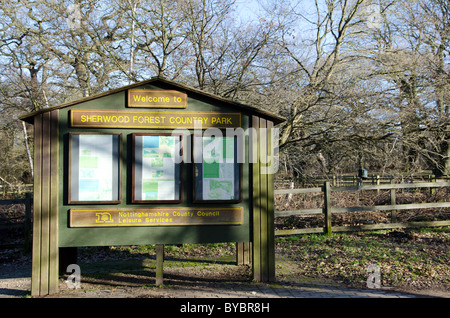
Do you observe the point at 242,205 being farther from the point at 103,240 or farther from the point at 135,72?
the point at 135,72

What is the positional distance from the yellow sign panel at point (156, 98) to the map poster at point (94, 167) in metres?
0.67

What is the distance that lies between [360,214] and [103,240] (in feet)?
26.1

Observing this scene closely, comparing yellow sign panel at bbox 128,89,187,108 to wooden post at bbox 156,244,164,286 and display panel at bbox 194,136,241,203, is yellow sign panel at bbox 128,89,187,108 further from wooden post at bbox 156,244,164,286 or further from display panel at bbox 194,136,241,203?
wooden post at bbox 156,244,164,286

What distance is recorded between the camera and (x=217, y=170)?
21.4 ft

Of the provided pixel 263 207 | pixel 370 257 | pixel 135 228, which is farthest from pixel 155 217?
pixel 370 257

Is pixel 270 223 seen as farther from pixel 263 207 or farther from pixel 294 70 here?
pixel 294 70

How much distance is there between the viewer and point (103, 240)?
6.20 meters

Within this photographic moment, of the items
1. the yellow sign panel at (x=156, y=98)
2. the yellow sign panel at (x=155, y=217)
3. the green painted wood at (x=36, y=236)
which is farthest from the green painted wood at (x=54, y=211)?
the yellow sign panel at (x=156, y=98)

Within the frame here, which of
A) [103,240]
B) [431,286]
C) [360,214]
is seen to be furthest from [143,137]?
[360,214]

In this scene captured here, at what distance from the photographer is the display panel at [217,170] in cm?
648

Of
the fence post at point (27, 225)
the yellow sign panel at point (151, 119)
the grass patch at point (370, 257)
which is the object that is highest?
the yellow sign panel at point (151, 119)

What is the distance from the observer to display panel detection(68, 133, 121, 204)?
20.3ft

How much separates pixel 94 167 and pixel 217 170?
1.98 metres

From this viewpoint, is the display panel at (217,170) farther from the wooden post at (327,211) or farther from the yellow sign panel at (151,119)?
the wooden post at (327,211)
